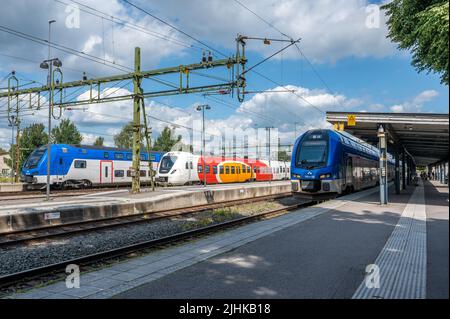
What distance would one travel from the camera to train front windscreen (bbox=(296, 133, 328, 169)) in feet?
59.2

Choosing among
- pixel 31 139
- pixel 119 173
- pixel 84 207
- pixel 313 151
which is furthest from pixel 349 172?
pixel 31 139

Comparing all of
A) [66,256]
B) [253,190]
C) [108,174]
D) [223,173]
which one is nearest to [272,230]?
[66,256]

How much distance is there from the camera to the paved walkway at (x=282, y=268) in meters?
4.85

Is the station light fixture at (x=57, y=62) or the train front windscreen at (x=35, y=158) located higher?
the station light fixture at (x=57, y=62)

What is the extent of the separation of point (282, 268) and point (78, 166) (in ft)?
78.1

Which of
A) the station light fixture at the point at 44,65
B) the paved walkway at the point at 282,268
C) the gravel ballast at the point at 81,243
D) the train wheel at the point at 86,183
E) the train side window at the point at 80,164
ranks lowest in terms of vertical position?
the gravel ballast at the point at 81,243

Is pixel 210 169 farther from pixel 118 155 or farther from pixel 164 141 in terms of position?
pixel 164 141

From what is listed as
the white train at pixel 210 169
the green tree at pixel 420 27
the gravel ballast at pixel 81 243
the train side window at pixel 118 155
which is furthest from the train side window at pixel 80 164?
the green tree at pixel 420 27

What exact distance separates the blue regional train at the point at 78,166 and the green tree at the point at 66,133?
3237cm

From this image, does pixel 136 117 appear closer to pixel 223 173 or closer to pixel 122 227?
pixel 122 227

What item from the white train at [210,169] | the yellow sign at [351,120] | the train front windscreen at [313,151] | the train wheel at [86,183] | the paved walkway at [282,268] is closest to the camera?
the paved walkway at [282,268]

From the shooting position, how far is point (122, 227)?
12.2 meters

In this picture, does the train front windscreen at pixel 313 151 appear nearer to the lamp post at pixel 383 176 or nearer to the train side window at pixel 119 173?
the lamp post at pixel 383 176

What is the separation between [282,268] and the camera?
6.02 metres
